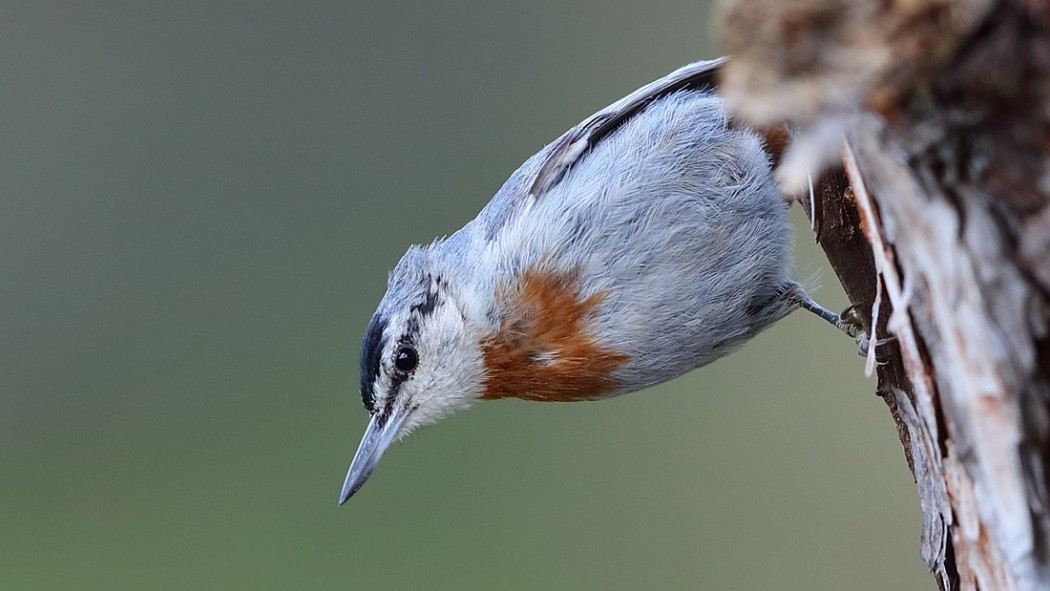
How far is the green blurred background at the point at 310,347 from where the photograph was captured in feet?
13.4

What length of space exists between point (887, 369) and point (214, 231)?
3.21m

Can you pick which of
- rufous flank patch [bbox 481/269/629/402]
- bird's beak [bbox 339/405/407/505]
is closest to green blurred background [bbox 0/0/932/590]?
bird's beak [bbox 339/405/407/505]

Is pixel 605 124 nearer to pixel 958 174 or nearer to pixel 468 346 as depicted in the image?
pixel 468 346

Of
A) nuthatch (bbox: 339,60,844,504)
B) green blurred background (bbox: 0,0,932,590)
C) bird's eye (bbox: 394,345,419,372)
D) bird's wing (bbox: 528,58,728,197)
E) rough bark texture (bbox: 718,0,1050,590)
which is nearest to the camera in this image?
rough bark texture (bbox: 718,0,1050,590)

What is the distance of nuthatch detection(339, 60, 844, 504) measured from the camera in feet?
7.43

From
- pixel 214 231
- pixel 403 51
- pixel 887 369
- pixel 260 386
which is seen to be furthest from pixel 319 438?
pixel 887 369

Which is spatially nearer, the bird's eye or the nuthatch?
the nuthatch

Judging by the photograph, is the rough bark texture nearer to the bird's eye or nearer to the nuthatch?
the nuthatch

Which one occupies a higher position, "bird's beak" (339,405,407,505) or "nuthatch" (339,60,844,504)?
"nuthatch" (339,60,844,504)

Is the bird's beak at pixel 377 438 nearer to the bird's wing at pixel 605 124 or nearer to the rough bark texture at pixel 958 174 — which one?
the bird's wing at pixel 605 124

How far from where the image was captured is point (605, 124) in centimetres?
245

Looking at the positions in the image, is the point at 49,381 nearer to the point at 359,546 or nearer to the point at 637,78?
the point at 359,546

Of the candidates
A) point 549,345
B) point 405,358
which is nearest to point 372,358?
point 405,358

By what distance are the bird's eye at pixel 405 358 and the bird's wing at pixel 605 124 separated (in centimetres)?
46
